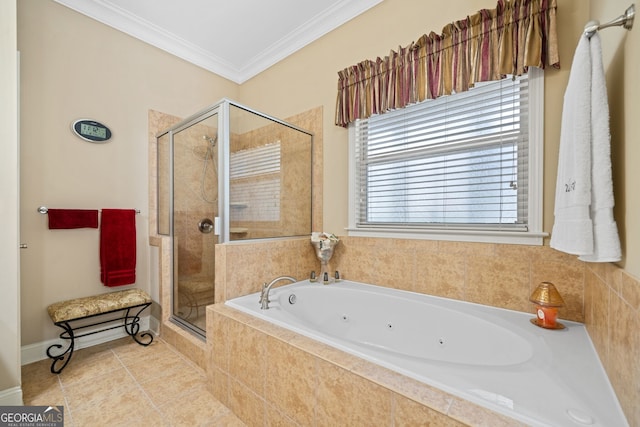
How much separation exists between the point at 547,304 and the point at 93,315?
2863 millimetres

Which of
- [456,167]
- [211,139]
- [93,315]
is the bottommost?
[93,315]

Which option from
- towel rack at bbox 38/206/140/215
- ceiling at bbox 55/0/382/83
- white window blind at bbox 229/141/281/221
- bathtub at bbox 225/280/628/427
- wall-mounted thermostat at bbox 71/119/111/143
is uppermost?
ceiling at bbox 55/0/382/83

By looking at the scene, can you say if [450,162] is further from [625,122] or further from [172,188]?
[172,188]

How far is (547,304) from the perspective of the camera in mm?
1281

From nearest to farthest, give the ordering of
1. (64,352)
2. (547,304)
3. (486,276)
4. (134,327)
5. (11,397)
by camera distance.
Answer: (547,304) < (11,397) < (486,276) < (64,352) < (134,327)

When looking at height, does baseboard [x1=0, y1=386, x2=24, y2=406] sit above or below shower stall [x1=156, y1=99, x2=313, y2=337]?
below

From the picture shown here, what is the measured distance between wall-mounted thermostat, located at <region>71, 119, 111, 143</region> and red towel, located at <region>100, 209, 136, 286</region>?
2.02 ft

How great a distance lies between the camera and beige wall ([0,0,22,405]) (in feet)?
4.86

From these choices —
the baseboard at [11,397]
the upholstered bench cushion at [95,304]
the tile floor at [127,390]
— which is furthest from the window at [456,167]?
the baseboard at [11,397]

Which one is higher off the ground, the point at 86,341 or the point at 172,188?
the point at 172,188

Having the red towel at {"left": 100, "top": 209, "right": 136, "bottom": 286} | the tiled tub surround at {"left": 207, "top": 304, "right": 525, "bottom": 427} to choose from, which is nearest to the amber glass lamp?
the tiled tub surround at {"left": 207, "top": 304, "right": 525, "bottom": 427}

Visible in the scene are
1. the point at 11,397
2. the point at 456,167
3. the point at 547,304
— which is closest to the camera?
the point at 547,304

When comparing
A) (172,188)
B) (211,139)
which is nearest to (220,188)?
(211,139)

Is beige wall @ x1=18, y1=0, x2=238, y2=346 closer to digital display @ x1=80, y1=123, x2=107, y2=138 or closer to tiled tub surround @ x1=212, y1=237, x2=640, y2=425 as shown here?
digital display @ x1=80, y1=123, x2=107, y2=138
